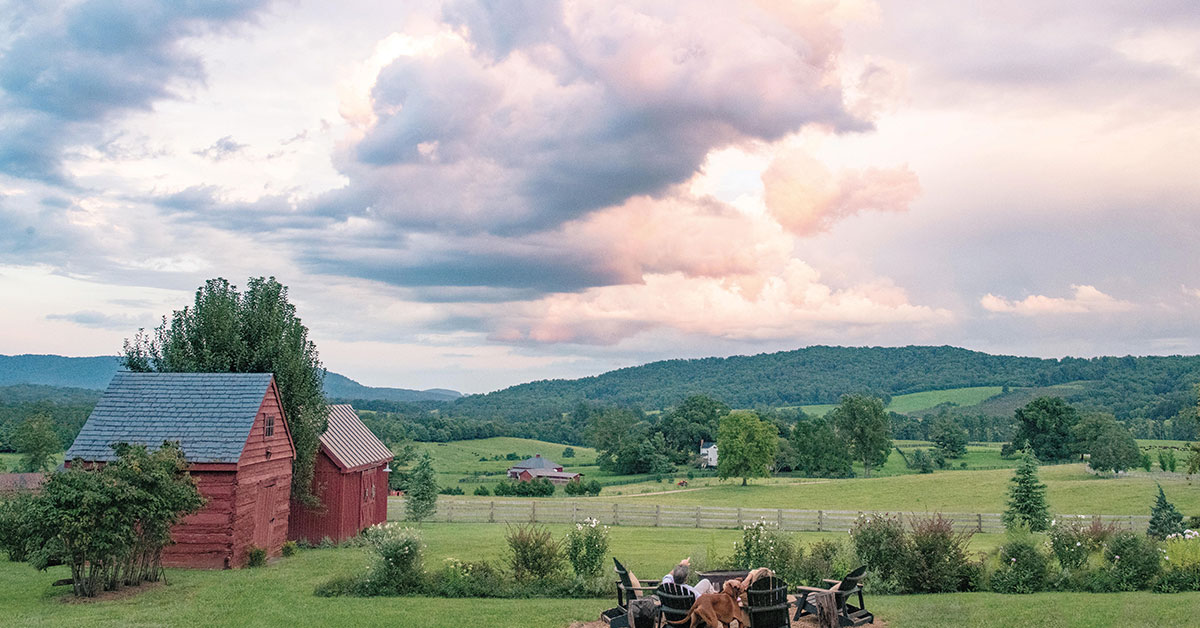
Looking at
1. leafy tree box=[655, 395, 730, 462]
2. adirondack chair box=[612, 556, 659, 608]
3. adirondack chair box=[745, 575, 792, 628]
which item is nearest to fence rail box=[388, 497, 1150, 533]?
adirondack chair box=[612, 556, 659, 608]

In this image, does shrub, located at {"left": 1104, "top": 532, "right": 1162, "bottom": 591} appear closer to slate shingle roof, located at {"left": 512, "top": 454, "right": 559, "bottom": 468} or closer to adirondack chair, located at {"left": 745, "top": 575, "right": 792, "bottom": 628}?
adirondack chair, located at {"left": 745, "top": 575, "right": 792, "bottom": 628}

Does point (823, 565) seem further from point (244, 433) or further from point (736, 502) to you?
point (736, 502)

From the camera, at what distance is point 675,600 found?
11820 mm

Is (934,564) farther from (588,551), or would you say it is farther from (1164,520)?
(1164,520)

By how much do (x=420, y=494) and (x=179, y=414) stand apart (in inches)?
697

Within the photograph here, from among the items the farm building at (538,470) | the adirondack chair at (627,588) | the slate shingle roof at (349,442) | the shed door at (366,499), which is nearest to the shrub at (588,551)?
the adirondack chair at (627,588)

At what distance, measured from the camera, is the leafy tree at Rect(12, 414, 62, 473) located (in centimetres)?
6912

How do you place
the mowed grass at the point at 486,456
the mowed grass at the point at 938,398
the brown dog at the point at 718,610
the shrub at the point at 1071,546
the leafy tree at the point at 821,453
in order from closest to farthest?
the brown dog at the point at 718,610, the shrub at the point at 1071,546, the leafy tree at the point at 821,453, the mowed grass at the point at 486,456, the mowed grass at the point at 938,398

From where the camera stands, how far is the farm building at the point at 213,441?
837 inches

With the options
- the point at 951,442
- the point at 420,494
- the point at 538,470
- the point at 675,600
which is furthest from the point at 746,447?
the point at 675,600

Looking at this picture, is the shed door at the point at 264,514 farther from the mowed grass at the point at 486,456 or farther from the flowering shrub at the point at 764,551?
the mowed grass at the point at 486,456

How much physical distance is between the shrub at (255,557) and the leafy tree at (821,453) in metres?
66.2

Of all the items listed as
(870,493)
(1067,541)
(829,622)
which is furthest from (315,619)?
(870,493)

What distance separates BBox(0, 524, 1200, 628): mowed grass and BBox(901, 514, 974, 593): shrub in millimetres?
508
